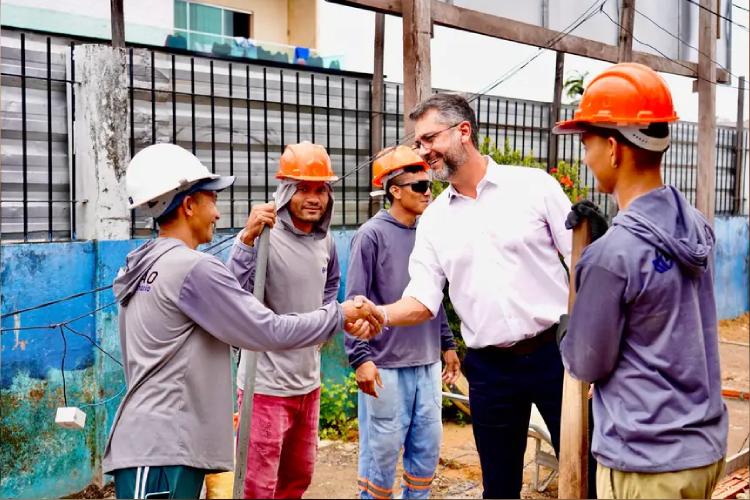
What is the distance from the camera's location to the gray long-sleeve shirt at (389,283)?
4.68m

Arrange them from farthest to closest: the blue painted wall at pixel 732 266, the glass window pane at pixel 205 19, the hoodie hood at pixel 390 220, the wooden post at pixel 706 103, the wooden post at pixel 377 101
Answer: the glass window pane at pixel 205 19
the blue painted wall at pixel 732 266
the wooden post at pixel 706 103
the wooden post at pixel 377 101
the hoodie hood at pixel 390 220

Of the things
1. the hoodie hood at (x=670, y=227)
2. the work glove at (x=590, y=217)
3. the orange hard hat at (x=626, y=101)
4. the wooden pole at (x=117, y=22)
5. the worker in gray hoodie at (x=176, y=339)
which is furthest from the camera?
the wooden pole at (x=117, y=22)

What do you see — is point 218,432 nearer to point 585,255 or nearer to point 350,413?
point 585,255

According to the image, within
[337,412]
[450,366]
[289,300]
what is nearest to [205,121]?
[337,412]

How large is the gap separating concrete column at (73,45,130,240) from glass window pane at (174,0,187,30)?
970cm

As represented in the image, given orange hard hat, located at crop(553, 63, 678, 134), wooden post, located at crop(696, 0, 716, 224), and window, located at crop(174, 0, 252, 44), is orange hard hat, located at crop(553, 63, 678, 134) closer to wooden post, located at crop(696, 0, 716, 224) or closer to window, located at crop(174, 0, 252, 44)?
wooden post, located at crop(696, 0, 716, 224)

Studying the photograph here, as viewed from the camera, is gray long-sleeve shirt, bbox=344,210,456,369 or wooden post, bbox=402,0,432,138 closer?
gray long-sleeve shirt, bbox=344,210,456,369

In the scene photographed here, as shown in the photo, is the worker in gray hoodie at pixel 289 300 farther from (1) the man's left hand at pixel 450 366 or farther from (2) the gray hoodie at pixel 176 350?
(2) the gray hoodie at pixel 176 350

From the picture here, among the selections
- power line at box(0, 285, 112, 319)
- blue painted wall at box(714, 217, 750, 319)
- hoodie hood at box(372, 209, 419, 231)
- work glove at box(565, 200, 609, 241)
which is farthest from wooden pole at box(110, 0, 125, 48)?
blue painted wall at box(714, 217, 750, 319)

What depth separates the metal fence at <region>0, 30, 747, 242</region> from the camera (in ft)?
18.6

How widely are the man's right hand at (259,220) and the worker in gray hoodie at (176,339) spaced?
3.53ft

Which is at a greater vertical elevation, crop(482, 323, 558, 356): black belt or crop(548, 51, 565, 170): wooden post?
crop(548, 51, 565, 170): wooden post

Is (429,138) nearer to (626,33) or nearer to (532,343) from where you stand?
(532,343)

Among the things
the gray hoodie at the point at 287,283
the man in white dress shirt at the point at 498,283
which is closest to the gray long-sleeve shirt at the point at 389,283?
the gray hoodie at the point at 287,283
